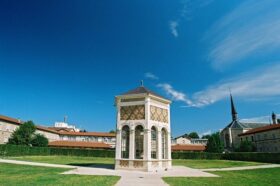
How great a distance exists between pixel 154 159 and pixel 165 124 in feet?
12.8

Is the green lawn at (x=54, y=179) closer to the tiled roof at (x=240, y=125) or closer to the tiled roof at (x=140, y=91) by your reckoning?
the tiled roof at (x=140, y=91)

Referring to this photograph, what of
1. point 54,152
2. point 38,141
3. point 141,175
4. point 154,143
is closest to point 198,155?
point 154,143

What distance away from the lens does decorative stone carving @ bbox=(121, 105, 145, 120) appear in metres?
20.8

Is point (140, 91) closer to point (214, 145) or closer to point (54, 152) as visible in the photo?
point (54, 152)

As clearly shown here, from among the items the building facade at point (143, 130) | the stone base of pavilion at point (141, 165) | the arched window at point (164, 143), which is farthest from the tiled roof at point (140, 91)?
the stone base of pavilion at point (141, 165)

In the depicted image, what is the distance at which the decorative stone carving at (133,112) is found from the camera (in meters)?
20.8

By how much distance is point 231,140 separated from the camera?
2992 inches

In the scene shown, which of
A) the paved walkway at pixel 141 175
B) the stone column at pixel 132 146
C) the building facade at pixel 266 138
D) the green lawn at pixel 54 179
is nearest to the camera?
the green lawn at pixel 54 179

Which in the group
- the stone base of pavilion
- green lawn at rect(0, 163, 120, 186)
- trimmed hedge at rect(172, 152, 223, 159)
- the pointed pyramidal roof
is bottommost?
trimmed hedge at rect(172, 152, 223, 159)

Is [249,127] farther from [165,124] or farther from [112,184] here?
[112,184]

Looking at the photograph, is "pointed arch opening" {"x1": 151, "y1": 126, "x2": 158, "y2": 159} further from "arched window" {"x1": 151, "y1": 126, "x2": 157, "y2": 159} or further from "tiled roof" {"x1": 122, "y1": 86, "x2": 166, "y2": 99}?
"tiled roof" {"x1": 122, "y1": 86, "x2": 166, "y2": 99}

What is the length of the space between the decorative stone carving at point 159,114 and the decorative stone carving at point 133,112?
947 millimetres

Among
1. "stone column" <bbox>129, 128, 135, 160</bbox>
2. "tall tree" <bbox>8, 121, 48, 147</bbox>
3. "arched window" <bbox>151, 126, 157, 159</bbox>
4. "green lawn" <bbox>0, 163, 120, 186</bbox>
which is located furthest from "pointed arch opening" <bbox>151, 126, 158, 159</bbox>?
"tall tree" <bbox>8, 121, 48, 147</bbox>

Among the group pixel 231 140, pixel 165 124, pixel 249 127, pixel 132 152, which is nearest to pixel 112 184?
pixel 132 152
